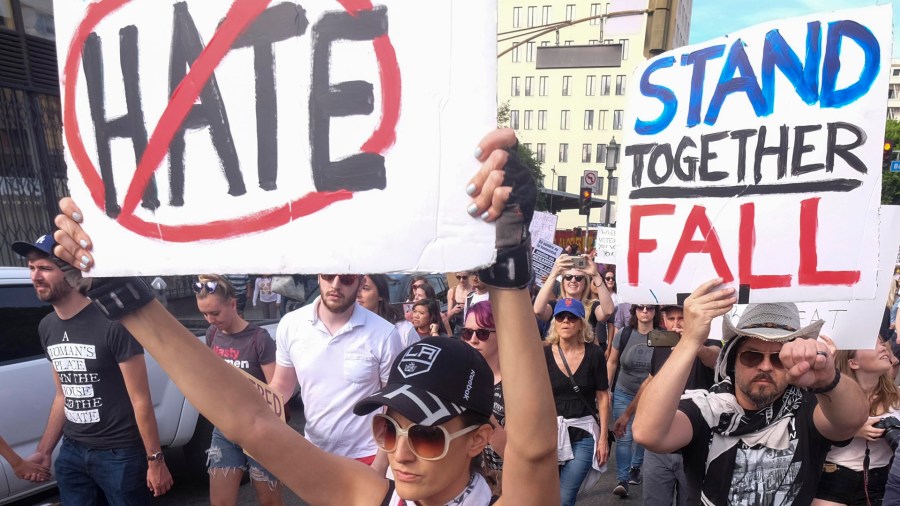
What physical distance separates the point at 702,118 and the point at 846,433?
3.96ft

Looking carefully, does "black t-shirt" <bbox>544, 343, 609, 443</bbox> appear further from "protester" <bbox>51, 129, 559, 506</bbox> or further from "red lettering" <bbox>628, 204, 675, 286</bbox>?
"protester" <bbox>51, 129, 559, 506</bbox>

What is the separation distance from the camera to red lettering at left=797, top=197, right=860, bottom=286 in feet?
6.29

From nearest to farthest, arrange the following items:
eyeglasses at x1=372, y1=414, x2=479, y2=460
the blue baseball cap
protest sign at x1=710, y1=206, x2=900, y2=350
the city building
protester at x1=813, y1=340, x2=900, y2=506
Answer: eyeglasses at x1=372, y1=414, x2=479, y2=460 → protest sign at x1=710, y1=206, x2=900, y2=350 → protester at x1=813, y1=340, x2=900, y2=506 → the blue baseball cap → the city building

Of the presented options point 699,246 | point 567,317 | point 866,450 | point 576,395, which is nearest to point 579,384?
point 576,395

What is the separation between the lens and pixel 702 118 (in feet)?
6.79

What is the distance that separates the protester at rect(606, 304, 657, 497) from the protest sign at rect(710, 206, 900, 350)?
8.17 ft

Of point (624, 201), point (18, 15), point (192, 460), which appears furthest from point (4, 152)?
point (624, 201)

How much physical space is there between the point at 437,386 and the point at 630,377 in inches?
152

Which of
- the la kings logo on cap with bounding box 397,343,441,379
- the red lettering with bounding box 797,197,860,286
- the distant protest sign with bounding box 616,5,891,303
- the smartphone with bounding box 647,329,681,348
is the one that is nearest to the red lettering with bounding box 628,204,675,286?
the distant protest sign with bounding box 616,5,891,303

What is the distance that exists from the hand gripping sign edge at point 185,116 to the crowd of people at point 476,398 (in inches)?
6.9

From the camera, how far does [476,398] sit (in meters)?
1.59

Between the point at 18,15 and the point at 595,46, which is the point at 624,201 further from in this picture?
the point at 18,15

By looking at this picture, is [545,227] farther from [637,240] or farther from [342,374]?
[637,240]

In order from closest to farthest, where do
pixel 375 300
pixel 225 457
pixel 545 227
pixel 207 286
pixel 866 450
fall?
pixel 866 450
pixel 225 457
pixel 207 286
pixel 375 300
pixel 545 227
